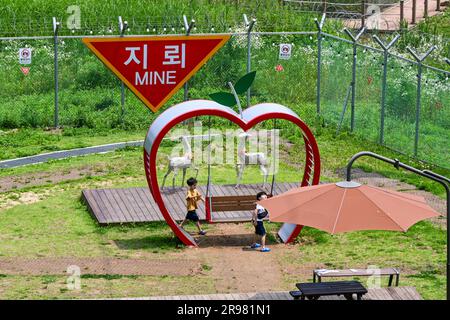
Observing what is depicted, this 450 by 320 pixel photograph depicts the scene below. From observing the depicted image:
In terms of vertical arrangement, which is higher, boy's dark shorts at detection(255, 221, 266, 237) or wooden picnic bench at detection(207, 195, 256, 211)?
wooden picnic bench at detection(207, 195, 256, 211)

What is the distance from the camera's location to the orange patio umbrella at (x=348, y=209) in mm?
15258

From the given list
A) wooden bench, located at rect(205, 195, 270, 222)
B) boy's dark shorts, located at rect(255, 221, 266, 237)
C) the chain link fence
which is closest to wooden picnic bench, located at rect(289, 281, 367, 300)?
boy's dark shorts, located at rect(255, 221, 266, 237)

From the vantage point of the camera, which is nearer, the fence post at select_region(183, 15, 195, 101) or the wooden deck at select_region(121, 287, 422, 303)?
the wooden deck at select_region(121, 287, 422, 303)

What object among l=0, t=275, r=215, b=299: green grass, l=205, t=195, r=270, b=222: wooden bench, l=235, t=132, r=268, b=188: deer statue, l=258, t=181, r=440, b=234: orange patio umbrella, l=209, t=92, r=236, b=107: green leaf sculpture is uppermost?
l=209, t=92, r=236, b=107: green leaf sculpture

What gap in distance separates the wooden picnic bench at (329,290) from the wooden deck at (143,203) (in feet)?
17.5

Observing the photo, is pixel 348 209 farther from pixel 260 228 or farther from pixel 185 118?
pixel 185 118

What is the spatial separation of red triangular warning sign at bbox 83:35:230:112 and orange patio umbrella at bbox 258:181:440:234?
1175cm

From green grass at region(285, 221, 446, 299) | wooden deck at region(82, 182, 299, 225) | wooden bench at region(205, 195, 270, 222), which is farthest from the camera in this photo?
wooden deck at region(82, 182, 299, 225)

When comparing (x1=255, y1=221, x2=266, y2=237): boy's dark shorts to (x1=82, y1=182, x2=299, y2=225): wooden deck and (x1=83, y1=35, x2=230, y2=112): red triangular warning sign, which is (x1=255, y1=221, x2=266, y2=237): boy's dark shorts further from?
(x1=83, y1=35, x2=230, y2=112): red triangular warning sign

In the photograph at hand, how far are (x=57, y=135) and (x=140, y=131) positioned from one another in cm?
217

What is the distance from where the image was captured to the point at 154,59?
27.4 metres

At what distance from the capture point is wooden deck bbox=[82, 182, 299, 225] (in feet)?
69.0

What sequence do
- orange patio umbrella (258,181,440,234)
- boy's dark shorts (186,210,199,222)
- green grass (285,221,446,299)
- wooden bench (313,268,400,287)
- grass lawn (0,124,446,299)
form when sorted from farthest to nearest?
boy's dark shorts (186,210,199,222)
green grass (285,221,446,299)
grass lawn (0,124,446,299)
wooden bench (313,268,400,287)
orange patio umbrella (258,181,440,234)
